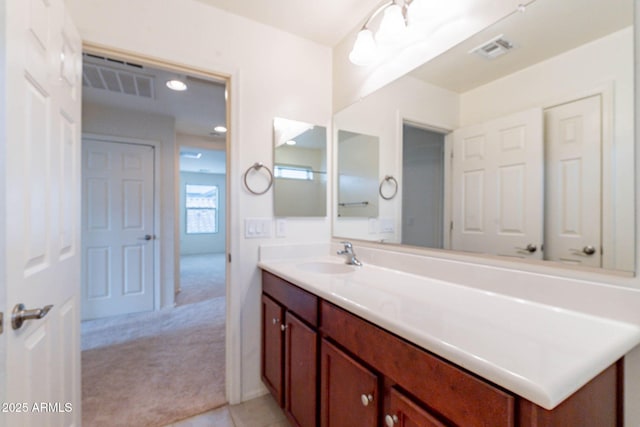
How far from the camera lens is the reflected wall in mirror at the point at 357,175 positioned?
5.93ft

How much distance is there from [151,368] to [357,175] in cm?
211

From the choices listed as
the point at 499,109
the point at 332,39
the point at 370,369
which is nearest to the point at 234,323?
the point at 370,369

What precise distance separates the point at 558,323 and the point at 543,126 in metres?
0.66

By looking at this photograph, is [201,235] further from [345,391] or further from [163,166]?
[345,391]

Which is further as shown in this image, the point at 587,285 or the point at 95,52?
the point at 95,52

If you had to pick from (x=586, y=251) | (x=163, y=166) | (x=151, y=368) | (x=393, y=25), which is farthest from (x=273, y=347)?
(x=163, y=166)

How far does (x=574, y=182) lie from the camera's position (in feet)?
2.95

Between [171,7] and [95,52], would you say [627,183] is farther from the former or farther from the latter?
[95,52]

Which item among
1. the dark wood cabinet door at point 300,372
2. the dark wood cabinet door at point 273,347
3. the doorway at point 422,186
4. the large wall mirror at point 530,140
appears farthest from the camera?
the dark wood cabinet door at point 273,347

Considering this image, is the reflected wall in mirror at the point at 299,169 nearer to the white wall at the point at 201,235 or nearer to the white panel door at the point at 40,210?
the white panel door at the point at 40,210

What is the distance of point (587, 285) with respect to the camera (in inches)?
32.5

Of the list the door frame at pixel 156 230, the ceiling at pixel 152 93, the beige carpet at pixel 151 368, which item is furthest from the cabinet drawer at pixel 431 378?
the door frame at pixel 156 230

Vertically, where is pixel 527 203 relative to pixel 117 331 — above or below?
above

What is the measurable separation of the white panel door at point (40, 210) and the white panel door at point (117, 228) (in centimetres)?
212
